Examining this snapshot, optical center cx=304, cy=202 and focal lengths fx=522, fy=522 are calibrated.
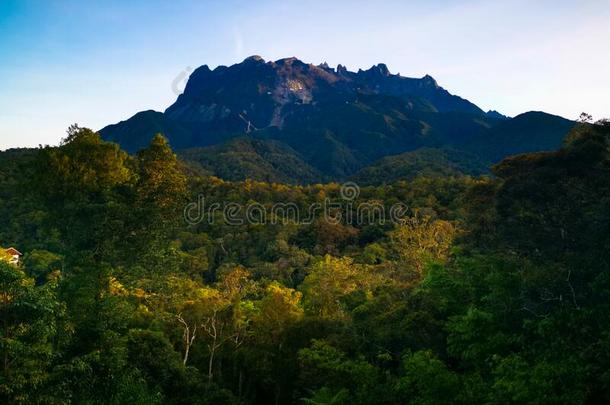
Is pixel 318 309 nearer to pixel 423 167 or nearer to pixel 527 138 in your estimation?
pixel 423 167

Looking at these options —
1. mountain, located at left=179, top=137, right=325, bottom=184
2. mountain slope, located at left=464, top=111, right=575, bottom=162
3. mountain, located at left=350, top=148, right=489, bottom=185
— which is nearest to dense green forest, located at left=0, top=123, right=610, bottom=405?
mountain, located at left=350, top=148, right=489, bottom=185

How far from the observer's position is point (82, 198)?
1883cm

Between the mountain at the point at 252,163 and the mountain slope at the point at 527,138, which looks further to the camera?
the mountain slope at the point at 527,138

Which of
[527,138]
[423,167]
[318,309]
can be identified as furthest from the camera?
[527,138]

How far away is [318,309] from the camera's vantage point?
26625 mm

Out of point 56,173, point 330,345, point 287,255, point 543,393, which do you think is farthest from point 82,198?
point 287,255

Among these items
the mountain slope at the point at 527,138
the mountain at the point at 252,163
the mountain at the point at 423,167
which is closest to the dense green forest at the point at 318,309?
the mountain at the point at 423,167

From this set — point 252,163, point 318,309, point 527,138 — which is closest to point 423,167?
point 252,163

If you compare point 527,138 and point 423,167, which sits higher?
point 527,138

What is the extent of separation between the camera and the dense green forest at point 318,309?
1342 centimetres

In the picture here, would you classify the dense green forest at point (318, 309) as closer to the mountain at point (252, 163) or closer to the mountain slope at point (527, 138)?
the mountain at point (252, 163)

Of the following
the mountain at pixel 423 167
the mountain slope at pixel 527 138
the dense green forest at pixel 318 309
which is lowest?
the dense green forest at pixel 318 309

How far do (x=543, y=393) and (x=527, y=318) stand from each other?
2986mm

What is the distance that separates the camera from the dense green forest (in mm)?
13422
